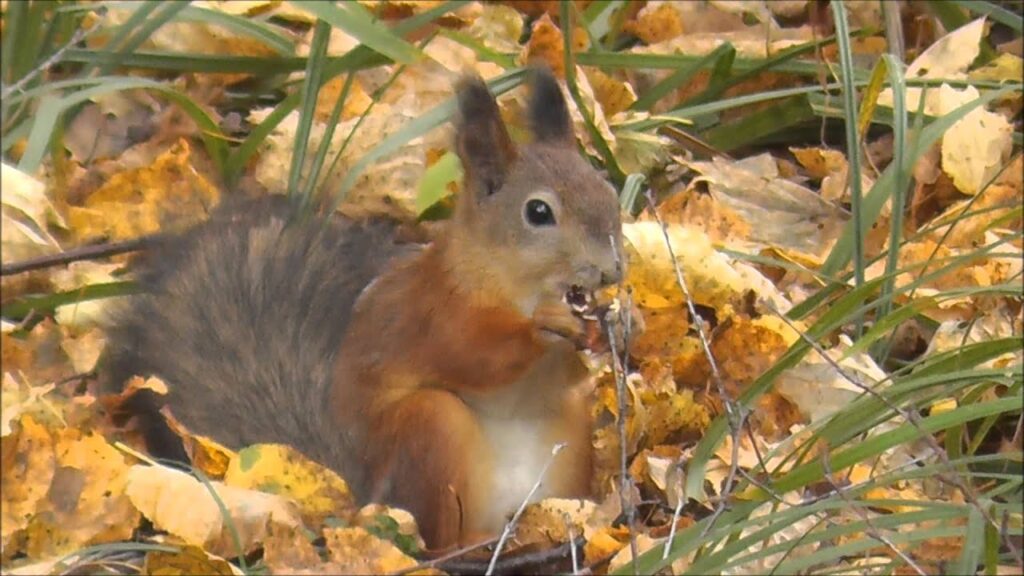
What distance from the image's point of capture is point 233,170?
95.4 inches

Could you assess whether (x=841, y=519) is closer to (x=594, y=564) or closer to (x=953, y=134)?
(x=594, y=564)

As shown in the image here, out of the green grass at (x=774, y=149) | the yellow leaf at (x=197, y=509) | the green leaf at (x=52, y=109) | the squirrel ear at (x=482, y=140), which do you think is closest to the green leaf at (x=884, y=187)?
the green grass at (x=774, y=149)

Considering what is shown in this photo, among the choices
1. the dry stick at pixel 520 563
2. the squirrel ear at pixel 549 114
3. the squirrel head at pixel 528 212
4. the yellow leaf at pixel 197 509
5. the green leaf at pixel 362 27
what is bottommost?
the dry stick at pixel 520 563

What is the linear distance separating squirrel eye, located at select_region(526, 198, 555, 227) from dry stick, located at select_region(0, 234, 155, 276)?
522 mm

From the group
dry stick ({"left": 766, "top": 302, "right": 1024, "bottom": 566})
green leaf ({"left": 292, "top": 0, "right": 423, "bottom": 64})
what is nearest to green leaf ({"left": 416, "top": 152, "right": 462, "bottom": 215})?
green leaf ({"left": 292, "top": 0, "right": 423, "bottom": 64})

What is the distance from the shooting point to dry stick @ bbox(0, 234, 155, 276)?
6.15 ft

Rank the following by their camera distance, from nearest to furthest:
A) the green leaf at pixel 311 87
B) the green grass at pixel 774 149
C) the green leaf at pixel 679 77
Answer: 1. the green grass at pixel 774 149
2. the green leaf at pixel 311 87
3. the green leaf at pixel 679 77

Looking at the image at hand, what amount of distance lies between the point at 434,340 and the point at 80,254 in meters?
0.52

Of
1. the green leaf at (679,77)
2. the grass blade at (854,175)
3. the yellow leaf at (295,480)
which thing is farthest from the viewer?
the green leaf at (679,77)

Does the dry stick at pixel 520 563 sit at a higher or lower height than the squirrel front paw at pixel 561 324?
lower

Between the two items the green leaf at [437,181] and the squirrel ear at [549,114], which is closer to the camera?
the squirrel ear at [549,114]

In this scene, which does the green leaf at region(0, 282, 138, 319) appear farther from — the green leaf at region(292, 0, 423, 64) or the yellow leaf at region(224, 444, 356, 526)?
the green leaf at region(292, 0, 423, 64)

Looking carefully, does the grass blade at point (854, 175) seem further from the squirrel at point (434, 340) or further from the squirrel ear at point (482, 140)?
the squirrel ear at point (482, 140)

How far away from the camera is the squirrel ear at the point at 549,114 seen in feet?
6.74
